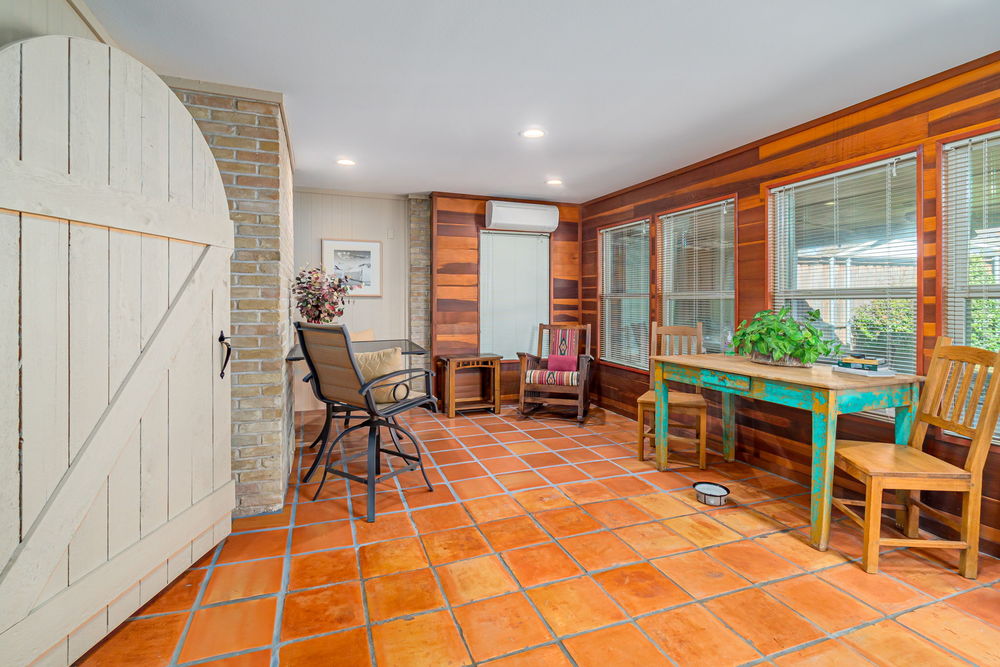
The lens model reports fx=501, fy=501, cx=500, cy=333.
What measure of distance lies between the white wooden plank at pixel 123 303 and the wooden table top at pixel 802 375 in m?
2.91

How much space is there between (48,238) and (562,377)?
161 inches

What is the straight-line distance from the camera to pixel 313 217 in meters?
5.40

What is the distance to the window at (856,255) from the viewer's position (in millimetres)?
2818

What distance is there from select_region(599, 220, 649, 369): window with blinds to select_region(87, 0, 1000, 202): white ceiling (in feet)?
4.87

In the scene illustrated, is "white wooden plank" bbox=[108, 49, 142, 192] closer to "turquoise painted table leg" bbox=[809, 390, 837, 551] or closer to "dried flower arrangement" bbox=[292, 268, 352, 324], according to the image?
"dried flower arrangement" bbox=[292, 268, 352, 324]

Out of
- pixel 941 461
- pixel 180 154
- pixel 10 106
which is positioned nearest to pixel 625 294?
pixel 941 461

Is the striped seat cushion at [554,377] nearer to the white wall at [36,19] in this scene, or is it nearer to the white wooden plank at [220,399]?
the white wooden plank at [220,399]

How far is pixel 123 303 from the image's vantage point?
5.85ft

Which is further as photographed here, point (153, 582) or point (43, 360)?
point (153, 582)

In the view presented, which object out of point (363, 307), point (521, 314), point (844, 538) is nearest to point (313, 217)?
point (363, 307)

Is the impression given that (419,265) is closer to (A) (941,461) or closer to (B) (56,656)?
(B) (56,656)

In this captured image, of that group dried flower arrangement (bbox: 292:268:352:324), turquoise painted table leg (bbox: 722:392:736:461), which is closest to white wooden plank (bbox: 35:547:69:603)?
dried flower arrangement (bbox: 292:268:352:324)

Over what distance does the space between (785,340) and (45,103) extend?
135 inches

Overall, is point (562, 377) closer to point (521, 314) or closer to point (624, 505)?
point (521, 314)
